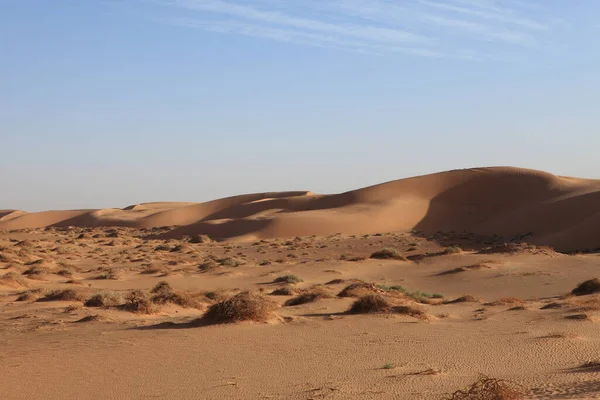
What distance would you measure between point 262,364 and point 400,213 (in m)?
62.5

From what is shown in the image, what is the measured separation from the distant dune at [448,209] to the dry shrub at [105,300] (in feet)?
113

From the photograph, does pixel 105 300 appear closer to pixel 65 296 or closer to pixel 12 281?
pixel 65 296

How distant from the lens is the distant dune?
182ft

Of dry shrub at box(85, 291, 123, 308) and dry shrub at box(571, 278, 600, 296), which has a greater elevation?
dry shrub at box(85, 291, 123, 308)

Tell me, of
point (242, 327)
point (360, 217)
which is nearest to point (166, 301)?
point (242, 327)

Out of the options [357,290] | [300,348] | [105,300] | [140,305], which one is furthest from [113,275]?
[300,348]

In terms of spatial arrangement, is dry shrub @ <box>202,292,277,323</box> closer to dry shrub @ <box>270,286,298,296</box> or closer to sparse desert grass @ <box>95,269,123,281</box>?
dry shrub @ <box>270,286,298,296</box>

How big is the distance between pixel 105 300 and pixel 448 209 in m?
59.8

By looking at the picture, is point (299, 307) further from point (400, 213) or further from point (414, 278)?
point (400, 213)

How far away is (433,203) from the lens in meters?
75.4

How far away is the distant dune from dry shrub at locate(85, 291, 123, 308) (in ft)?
113

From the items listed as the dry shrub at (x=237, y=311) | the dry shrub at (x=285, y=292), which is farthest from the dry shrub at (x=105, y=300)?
the dry shrub at (x=285, y=292)

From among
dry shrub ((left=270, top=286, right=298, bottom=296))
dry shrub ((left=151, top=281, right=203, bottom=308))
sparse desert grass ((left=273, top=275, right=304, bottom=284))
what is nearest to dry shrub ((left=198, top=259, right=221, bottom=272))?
sparse desert grass ((left=273, top=275, right=304, bottom=284))

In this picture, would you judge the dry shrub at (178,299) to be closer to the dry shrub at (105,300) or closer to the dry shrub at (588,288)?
the dry shrub at (105,300)
